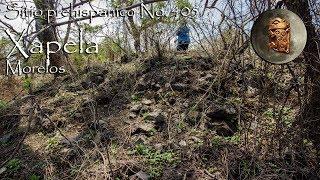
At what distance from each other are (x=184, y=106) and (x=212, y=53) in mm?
1508

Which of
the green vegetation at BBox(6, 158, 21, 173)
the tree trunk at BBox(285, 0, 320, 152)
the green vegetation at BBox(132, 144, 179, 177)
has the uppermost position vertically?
the tree trunk at BBox(285, 0, 320, 152)

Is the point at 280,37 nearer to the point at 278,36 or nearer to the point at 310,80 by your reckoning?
the point at 278,36

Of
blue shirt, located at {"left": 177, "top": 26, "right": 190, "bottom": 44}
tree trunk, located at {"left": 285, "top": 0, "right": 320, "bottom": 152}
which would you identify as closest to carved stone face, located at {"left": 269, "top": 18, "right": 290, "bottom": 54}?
tree trunk, located at {"left": 285, "top": 0, "right": 320, "bottom": 152}

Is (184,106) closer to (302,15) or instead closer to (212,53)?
(212,53)

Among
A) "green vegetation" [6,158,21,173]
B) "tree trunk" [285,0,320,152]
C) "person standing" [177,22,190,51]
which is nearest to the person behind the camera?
"tree trunk" [285,0,320,152]

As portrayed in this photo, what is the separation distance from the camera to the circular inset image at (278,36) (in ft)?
11.9

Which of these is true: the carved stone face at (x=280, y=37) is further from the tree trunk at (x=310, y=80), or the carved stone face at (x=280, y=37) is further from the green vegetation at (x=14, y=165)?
the green vegetation at (x=14, y=165)

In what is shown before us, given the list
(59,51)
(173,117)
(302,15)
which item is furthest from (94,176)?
(59,51)

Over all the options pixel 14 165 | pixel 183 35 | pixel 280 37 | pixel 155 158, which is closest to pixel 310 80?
pixel 280 37

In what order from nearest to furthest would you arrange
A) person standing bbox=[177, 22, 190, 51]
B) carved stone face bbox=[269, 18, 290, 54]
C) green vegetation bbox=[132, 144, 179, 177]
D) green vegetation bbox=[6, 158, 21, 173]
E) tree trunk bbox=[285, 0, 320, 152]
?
Result: carved stone face bbox=[269, 18, 290, 54] → tree trunk bbox=[285, 0, 320, 152] → green vegetation bbox=[132, 144, 179, 177] → green vegetation bbox=[6, 158, 21, 173] → person standing bbox=[177, 22, 190, 51]

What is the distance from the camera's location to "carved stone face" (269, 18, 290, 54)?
11.8ft

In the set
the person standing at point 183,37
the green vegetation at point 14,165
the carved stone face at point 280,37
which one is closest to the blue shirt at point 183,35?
the person standing at point 183,37

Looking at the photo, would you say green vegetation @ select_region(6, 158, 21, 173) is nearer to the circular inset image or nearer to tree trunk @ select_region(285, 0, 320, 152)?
the circular inset image

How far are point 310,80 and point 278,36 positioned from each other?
0.98 meters
